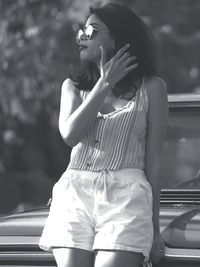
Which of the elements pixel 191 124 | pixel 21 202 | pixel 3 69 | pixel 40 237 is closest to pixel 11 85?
pixel 3 69

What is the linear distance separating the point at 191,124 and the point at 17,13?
8.74m

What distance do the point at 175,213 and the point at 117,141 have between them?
503 mm

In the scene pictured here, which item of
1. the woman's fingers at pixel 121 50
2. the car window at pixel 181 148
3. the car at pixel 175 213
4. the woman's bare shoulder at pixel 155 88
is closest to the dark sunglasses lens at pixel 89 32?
the woman's fingers at pixel 121 50

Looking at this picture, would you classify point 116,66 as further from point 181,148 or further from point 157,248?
point 181,148

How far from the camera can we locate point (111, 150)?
13.2 ft

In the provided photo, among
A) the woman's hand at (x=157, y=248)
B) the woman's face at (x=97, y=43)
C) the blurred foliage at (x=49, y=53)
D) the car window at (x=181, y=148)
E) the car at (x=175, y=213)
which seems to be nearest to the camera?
the woman's hand at (x=157, y=248)

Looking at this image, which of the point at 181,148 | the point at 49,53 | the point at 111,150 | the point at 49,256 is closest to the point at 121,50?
the point at 111,150

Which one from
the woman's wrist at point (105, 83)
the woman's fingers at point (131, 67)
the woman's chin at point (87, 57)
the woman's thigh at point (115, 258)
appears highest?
the woman's chin at point (87, 57)

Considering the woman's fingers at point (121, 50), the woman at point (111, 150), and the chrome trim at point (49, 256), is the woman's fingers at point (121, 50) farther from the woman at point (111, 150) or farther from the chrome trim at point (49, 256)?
the chrome trim at point (49, 256)

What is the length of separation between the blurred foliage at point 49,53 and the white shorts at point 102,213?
9.07 m

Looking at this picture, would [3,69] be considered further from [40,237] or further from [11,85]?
[40,237]

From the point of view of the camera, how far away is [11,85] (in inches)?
549

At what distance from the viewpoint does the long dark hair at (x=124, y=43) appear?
4137 millimetres

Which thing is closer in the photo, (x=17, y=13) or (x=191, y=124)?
A: (x=191, y=124)
